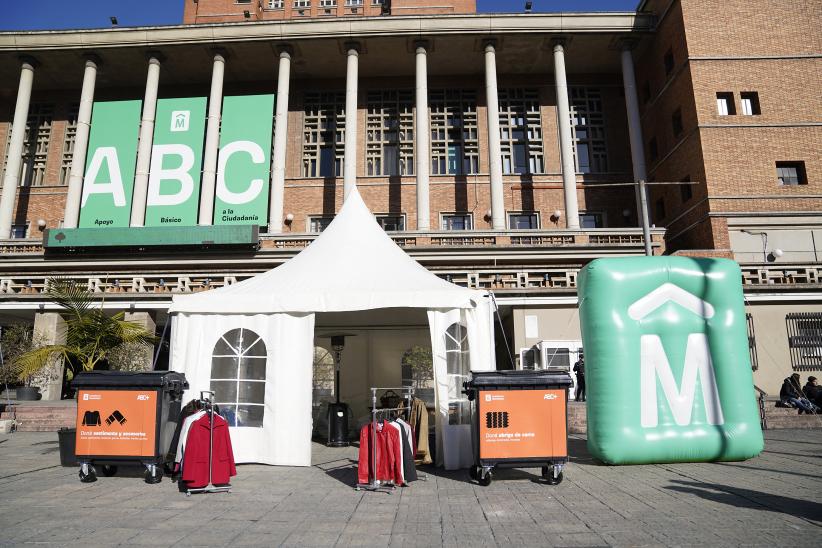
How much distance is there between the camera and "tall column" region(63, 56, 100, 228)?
23.2 metres

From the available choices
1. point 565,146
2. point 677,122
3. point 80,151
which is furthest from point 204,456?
point 677,122

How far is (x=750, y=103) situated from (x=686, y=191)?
13.3 feet

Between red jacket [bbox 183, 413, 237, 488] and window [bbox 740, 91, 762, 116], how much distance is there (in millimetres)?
22644

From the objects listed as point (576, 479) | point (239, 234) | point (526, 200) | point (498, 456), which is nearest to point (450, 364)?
point (498, 456)

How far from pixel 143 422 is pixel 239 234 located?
47.2 feet

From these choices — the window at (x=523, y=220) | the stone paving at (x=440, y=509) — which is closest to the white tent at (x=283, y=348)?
the stone paving at (x=440, y=509)

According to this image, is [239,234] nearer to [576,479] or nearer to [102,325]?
[102,325]

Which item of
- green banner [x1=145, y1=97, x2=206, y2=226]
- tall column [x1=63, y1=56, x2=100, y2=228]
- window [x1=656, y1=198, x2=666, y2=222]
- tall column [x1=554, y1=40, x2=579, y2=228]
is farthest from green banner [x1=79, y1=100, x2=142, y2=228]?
window [x1=656, y1=198, x2=666, y2=222]

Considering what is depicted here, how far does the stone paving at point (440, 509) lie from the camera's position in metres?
4.85

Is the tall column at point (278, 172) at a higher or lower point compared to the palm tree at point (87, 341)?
higher

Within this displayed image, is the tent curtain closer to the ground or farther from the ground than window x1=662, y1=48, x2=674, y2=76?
closer to the ground

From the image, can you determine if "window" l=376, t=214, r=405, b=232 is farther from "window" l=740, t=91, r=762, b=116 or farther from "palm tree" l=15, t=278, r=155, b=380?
"window" l=740, t=91, r=762, b=116

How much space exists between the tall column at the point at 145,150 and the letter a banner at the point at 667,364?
66.1ft

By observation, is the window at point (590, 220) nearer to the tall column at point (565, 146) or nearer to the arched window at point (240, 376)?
the tall column at point (565, 146)
